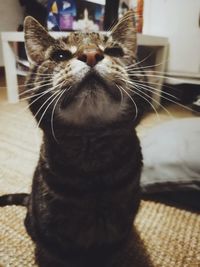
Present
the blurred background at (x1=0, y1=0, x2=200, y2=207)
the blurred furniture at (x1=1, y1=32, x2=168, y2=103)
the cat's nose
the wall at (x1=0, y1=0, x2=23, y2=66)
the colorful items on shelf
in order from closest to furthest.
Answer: the cat's nose < the blurred background at (x1=0, y1=0, x2=200, y2=207) < the blurred furniture at (x1=1, y1=32, x2=168, y2=103) < the colorful items on shelf < the wall at (x1=0, y1=0, x2=23, y2=66)

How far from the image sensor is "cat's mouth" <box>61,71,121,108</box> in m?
0.52

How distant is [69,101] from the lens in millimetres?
538

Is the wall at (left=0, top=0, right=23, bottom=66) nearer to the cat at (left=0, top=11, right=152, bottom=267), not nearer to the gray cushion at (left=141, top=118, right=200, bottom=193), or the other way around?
the gray cushion at (left=141, top=118, right=200, bottom=193)

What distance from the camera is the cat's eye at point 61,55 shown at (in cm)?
60

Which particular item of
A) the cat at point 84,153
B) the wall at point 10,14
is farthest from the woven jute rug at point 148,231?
the wall at point 10,14

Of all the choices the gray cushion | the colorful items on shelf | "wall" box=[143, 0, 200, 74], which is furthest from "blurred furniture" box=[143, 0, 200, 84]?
the gray cushion

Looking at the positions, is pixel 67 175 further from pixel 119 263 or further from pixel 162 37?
pixel 162 37

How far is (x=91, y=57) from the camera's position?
1.67 feet

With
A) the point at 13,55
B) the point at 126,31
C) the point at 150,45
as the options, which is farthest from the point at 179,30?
the point at 126,31

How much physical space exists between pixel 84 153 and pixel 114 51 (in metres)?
0.23

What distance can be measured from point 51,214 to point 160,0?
1845mm

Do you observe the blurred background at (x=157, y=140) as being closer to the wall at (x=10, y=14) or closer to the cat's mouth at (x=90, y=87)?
the cat's mouth at (x=90, y=87)

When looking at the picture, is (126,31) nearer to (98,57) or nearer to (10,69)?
(98,57)

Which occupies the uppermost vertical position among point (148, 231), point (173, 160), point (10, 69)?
point (10, 69)
